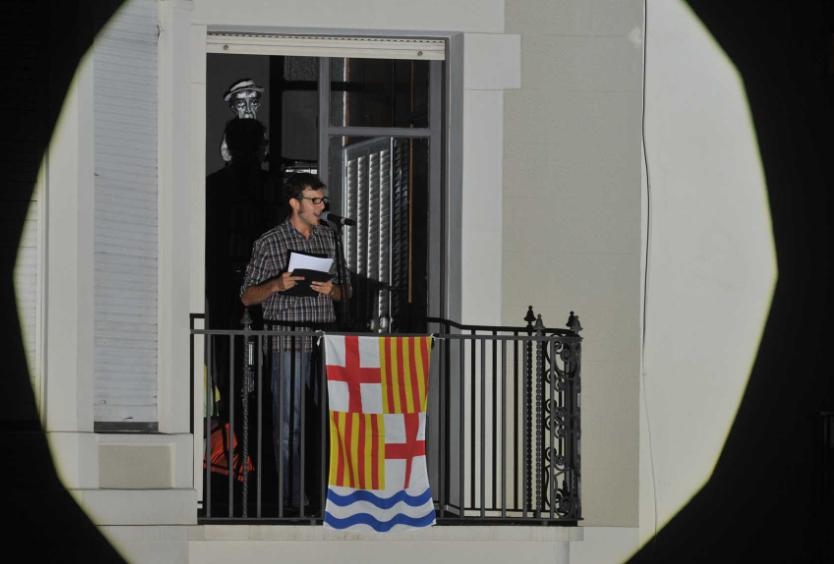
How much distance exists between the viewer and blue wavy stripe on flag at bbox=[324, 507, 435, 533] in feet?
31.3

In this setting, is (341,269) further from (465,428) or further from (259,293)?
(465,428)

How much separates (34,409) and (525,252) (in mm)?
3326

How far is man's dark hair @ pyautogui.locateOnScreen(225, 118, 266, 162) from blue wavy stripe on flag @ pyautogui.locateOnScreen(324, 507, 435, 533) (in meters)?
3.20

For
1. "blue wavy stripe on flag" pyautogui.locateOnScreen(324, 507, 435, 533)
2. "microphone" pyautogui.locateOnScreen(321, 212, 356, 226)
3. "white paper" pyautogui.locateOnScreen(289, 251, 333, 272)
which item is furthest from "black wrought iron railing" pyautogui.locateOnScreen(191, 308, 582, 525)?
"microphone" pyautogui.locateOnScreen(321, 212, 356, 226)

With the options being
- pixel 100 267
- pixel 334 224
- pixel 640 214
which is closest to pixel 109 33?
pixel 100 267

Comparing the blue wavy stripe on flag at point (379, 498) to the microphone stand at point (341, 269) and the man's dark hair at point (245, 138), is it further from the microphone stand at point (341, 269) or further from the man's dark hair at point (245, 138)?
the man's dark hair at point (245, 138)

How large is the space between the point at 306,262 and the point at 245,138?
1.95 m

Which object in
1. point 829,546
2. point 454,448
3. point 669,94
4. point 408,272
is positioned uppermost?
point 669,94

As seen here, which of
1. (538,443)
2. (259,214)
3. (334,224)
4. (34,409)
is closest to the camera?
(34,409)

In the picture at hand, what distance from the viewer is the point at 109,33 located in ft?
31.4

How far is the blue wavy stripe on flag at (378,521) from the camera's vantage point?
9.54 m

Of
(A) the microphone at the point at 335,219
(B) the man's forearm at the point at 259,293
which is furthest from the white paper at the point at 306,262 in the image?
(A) the microphone at the point at 335,219

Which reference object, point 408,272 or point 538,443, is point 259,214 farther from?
point 538,443

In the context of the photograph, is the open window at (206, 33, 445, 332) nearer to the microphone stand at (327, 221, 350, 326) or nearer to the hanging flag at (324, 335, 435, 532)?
the microphone stand at (327, 221, 350, 326)
